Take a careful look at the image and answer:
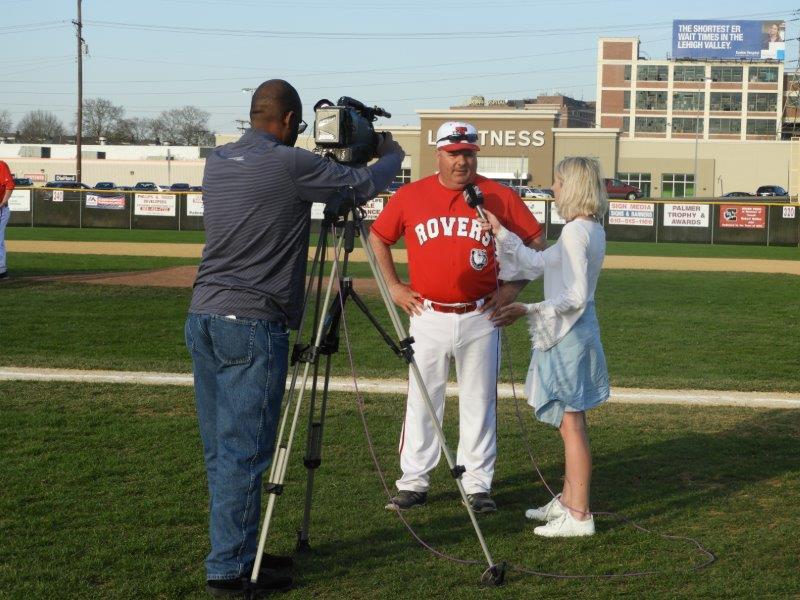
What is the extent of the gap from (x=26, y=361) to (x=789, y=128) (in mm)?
122472

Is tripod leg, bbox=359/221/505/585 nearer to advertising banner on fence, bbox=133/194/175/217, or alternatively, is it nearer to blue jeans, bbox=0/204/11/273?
blue jeans, bbox=0/204/11/273

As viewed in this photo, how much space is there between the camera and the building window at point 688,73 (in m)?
122

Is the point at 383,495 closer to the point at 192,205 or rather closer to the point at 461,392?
the point at 461,392

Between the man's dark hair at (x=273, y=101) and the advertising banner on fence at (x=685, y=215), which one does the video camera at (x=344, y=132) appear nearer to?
the man's dark hair at (x=273, y=101)

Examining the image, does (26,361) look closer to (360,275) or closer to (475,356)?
(475,356)

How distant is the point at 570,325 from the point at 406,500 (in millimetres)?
1386

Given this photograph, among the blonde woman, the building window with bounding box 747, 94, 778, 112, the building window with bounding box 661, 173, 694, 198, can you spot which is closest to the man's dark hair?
the blonde woman

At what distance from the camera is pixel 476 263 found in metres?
5.92

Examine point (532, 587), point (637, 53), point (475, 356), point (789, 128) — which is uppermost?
point (637, 53)

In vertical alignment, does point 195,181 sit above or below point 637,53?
below

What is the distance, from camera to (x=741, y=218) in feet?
120

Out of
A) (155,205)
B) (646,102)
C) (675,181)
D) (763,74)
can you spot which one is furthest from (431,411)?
(763,74)

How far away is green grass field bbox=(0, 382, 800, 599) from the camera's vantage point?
4801 millimetres

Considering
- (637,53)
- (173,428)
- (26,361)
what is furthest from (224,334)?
(637,53)
